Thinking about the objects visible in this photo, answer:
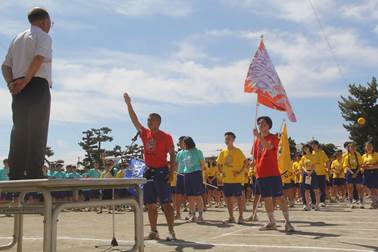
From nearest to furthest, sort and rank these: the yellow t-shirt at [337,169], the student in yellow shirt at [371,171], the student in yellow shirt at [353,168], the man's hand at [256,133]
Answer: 1. the man's hand at [256,133]
2. the student in yellow shirt at [371,171]
3. the student in yellow shirt at [353,168]
4. the yellow t-shirt at [337,169]

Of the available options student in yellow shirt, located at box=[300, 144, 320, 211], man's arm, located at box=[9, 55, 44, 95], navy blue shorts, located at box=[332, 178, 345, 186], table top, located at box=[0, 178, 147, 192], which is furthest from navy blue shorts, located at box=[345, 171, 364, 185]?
man's arm, located at box=[9, 55, 44, 95]

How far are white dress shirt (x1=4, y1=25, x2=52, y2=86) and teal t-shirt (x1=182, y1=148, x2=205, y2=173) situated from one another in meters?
7.93

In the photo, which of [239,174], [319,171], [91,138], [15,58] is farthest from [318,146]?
[91,138]

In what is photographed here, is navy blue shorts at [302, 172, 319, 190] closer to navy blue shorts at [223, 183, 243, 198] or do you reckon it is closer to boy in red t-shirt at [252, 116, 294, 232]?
navy blue shorts at [223, 183, 243, 198]

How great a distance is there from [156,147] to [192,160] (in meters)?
4.25

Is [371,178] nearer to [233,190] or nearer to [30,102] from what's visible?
[233,190]

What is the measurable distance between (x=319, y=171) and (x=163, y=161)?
8.87 meters

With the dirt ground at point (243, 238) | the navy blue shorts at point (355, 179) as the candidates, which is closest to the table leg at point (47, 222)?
the dirt ground at point (243, 238)

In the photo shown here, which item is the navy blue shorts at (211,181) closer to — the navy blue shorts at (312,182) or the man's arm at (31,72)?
the navy blue shorts at (312,182)

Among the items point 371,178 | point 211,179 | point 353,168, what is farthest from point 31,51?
point 211,179

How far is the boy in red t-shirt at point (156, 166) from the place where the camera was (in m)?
8.38

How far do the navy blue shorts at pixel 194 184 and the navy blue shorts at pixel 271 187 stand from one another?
9.98 ft

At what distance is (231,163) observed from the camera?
1223 centimetres

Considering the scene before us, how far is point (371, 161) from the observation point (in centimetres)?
1653
